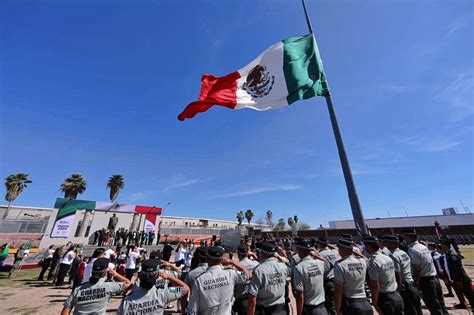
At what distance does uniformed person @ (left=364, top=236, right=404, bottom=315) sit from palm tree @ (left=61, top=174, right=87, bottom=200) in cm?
4846

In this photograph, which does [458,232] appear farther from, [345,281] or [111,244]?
[111,244]

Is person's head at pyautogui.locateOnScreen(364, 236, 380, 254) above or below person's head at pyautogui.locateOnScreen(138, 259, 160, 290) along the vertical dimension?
above

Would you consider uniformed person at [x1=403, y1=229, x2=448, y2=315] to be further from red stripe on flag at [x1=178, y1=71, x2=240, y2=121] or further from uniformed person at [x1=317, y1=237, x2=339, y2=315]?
red stripe on flag at [x1=178, y1=71, x2=240, y2=121]

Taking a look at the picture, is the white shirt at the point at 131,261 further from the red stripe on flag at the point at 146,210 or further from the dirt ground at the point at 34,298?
the red stripe on flag at the point at 146,210

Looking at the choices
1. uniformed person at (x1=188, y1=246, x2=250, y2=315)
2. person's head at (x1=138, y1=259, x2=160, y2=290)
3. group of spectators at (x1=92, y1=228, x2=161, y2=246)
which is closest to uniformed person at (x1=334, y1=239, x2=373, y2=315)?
uniformed person at (x1=188, y1=246, x2=250, y2=315)

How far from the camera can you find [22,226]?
24062mm

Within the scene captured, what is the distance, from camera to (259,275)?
11.9ft

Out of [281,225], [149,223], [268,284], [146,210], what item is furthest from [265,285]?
[281,225]

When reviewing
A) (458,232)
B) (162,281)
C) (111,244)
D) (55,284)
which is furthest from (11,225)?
(458,232)

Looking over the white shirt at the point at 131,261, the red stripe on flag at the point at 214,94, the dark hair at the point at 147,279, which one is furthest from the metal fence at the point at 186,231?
the dark hair at the point at 147,279

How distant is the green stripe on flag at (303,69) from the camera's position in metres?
7.73

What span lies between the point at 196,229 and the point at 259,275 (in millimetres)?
Result: 36432

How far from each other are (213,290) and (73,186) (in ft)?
156

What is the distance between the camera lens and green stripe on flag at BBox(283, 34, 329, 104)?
7.73 m
